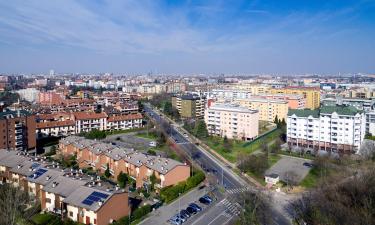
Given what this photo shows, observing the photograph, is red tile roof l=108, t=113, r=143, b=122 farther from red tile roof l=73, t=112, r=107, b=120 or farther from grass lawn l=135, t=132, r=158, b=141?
grass lawn l=135, t=132, r=158, b=141

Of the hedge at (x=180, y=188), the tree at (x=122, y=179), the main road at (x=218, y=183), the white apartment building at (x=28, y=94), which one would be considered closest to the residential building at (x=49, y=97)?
the white apartment building at (x=28, y=94)

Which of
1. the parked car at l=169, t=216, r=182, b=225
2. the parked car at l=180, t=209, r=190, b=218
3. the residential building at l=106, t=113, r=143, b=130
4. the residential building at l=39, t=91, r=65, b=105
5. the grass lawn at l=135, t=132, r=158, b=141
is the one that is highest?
the residential building at l=39, t=91, r=65, b=105

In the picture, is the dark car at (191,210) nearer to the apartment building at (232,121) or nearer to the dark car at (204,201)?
the dark car at (204,201)

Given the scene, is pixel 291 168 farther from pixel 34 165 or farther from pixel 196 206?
pixel 34 165

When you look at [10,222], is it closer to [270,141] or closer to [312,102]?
[270,141]

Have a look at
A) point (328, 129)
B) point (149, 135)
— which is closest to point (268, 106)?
point (328, 129)

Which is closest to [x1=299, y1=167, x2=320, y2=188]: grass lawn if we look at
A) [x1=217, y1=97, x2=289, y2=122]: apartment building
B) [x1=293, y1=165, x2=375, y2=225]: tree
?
[x1=293, y1=165, x2=375, y2=225]: tree
